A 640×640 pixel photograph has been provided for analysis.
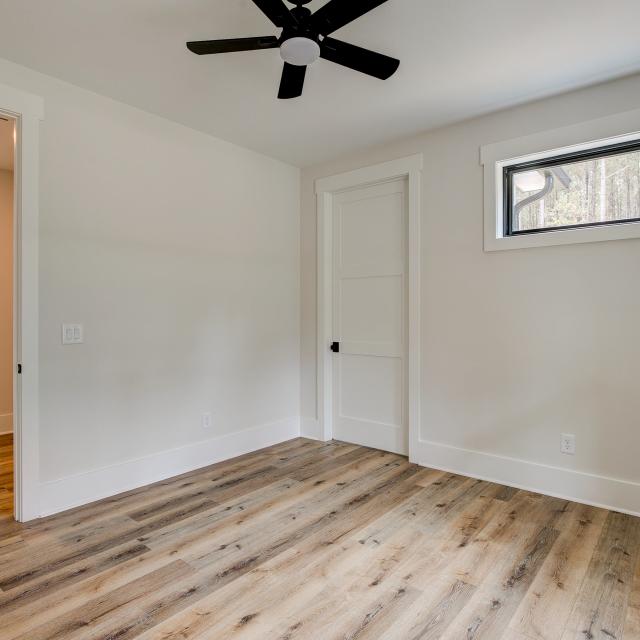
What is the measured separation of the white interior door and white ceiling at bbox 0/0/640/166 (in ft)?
2.52

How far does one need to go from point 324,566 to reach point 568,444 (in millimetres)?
1774

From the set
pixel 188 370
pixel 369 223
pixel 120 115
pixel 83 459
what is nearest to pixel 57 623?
pixel 83 459

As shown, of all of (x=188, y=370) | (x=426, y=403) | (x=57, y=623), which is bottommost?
(x=57, y=623)

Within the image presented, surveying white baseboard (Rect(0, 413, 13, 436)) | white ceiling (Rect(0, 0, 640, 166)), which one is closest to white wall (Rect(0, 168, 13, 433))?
white baseboard (Rect(0, 413, 13, 436))

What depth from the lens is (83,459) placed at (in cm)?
284

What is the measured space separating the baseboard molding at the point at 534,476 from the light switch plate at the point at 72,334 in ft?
8.33

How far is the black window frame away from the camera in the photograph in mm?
2760

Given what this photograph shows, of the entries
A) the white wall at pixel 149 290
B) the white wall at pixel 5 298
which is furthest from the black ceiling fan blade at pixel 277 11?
the white wall at pixel 5 298

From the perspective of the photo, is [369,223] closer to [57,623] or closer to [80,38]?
[80,38]

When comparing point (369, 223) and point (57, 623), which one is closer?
point (57, 623)

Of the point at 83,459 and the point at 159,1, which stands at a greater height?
the point at 159,1

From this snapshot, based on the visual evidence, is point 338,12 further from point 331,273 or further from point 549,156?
point 331,273

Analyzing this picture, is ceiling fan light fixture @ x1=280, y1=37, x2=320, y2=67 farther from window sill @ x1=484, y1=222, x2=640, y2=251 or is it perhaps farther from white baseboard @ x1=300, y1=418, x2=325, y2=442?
white baseboard @ x1=300, y1=418, x2=325, y2=442

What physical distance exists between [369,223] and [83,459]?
281cm
